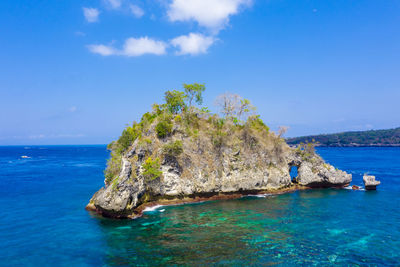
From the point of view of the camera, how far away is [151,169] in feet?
119

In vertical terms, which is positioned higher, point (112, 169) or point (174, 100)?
point (174, 100)

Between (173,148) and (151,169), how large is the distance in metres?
4.98

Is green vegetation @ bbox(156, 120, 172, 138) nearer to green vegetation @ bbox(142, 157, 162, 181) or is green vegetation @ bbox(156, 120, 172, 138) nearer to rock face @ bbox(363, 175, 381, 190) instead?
green vegetation @ bbox(142, 157, 162, 181)

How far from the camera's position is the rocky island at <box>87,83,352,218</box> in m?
34.8

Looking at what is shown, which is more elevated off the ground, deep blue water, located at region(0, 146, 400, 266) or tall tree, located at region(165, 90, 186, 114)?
tall tree, located at region(165, 90, 186, 114)

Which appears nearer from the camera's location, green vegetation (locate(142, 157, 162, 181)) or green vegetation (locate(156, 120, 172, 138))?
green vegetation (locate(142, 157, 162, 181))

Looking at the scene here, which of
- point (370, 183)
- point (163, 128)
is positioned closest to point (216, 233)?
point (163, 128)

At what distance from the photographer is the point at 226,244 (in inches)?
920

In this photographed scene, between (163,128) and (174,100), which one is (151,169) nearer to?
(163,128)

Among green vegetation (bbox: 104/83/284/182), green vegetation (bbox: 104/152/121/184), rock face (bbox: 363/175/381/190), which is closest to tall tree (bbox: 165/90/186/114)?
green vegetation (bbox: 104/83/284/182)

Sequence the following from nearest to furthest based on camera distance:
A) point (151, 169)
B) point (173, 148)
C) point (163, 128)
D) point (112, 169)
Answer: point (112, 169) → point (151, 169) → point (173, 148) → point (163, 128)

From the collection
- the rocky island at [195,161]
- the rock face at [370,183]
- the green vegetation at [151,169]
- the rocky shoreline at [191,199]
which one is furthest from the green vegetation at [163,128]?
the rock face at [370,183]

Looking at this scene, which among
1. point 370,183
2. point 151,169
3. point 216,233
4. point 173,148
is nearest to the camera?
point 216,233

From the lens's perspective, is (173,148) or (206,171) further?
(206,171)
